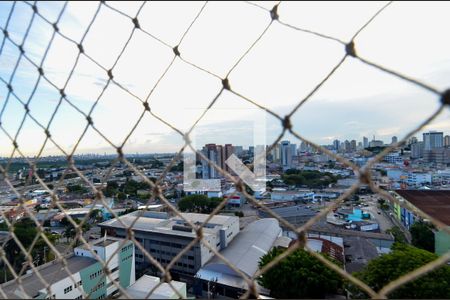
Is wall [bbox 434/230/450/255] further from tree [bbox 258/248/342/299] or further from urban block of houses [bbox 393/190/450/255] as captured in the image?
tree [bbox 258/248/342/299]

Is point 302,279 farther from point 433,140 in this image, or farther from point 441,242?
point 433,140

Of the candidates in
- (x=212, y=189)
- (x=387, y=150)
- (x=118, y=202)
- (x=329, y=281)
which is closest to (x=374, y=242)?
(x=329, y=281)

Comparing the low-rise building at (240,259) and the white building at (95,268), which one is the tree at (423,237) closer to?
the low-rise building at (240,259)

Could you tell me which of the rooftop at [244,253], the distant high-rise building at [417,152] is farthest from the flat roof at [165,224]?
the distant high-rise building at [417,152]

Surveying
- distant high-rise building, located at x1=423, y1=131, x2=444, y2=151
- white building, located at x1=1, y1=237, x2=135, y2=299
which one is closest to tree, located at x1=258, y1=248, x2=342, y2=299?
white building, located at x1=1, y1=237, x2=135, y2=299

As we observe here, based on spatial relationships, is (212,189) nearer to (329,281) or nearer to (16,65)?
(329,281)

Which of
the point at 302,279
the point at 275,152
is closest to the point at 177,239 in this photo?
the point at 302,279
